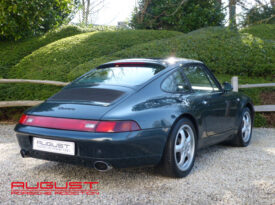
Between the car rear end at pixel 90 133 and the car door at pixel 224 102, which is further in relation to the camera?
the car door at pixel 224 102

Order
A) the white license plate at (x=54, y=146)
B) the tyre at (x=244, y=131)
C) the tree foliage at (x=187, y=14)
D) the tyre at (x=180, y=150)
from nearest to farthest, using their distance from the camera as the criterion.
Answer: the white license plate at (x=54, y=146), the tyre at (x=180, y=150), the tyre at (x=244, y=131), the tree foliage at (x=187, y=14)

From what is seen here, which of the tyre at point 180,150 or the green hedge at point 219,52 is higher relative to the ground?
the green hedge at point 219,52

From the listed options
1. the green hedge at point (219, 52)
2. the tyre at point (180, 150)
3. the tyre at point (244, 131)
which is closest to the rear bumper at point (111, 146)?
the tyre at point (180, 150)

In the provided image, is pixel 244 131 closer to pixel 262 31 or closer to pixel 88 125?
pixel 88 125

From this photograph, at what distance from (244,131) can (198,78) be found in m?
1.67

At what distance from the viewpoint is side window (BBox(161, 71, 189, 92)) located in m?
4.11

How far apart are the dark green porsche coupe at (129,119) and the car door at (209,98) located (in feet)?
0.04

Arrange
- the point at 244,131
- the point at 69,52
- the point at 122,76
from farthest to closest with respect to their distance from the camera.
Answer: the point at 69,52 → the point at 244,131 → the point at 122,76

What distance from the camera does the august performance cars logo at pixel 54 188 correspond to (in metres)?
3.59

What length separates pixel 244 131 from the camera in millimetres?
5938

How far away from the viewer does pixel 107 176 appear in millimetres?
4125

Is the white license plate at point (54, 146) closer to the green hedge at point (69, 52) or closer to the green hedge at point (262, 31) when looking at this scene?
the green hedge at point (69, 52)

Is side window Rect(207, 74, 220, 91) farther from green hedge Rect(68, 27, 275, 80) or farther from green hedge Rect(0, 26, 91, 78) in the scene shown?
green hedge Rect(0, 26, 91, 78)

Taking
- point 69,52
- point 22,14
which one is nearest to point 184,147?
point 69,52
